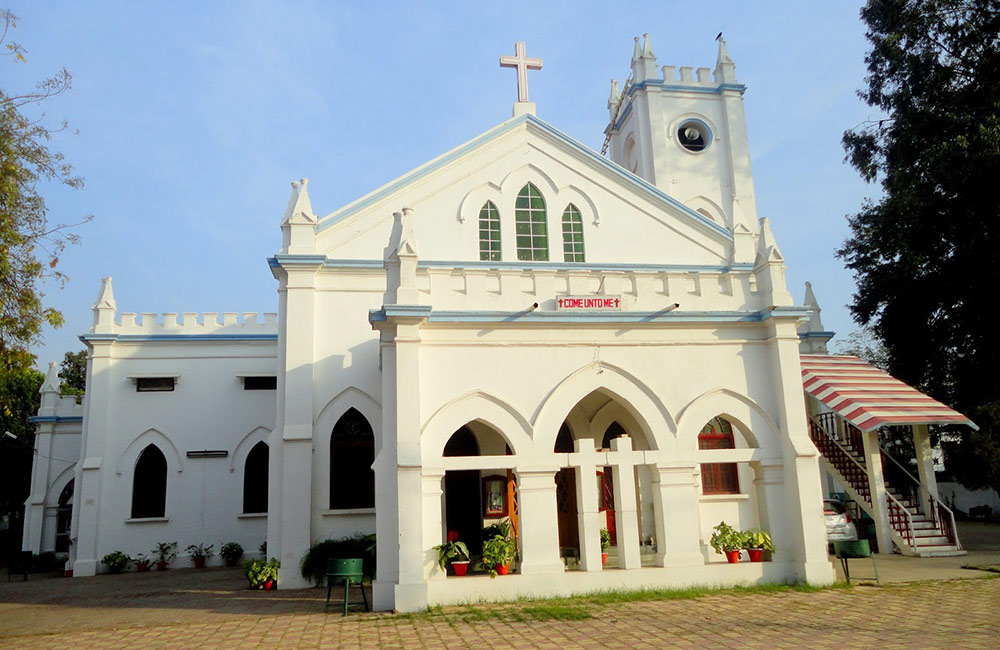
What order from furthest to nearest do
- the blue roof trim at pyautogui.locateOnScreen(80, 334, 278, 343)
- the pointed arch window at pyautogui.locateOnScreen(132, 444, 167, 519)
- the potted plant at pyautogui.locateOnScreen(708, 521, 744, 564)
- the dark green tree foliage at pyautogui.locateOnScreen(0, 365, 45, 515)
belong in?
the dark green tree foliage at pyautogui.locateOnScreen(0, 365, 45, 515), the blue roof trim at pyautogui.locateOnScreen(80, 334, 278, 343), the pointed arch window at pyautogui.locateOnScreen(132, 444, 167, 519), the potted plant at pyautogui.locateOnScreen(708, 521, 744, 564)

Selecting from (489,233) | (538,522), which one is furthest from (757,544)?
(489,233)

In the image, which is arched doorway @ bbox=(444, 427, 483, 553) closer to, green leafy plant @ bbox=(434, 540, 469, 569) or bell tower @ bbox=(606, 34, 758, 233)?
green leafy plant @ bbox=(434, 540, 469, 569)

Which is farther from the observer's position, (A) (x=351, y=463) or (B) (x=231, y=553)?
(B) (x=231, y=553)

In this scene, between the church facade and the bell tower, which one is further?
the bell tower

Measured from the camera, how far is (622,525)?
1275 centimetres

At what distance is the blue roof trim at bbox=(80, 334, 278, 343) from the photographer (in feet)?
71.6

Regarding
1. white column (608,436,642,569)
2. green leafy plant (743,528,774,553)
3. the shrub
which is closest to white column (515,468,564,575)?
white column (608,436,642,569)

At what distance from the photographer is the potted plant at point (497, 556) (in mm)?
12151

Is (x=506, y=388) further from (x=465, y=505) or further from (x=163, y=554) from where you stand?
(x=163, y=554)

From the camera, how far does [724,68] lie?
27.3 m

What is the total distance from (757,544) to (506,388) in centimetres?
501

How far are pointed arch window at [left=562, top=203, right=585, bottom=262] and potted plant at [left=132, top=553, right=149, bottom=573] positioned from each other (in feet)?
45.6

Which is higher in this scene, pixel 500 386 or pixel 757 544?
pixel 500 386

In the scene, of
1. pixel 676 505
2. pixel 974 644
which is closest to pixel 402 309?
pixel 676 505
